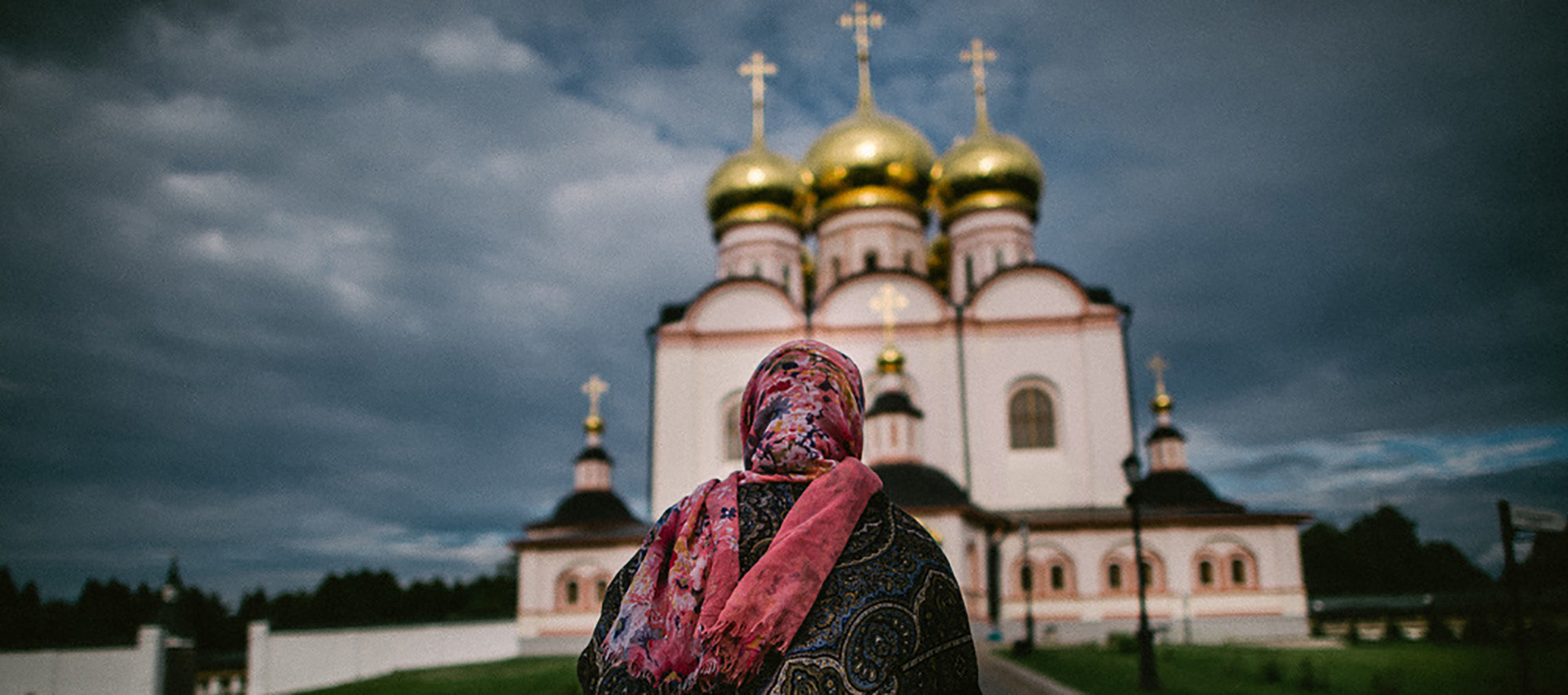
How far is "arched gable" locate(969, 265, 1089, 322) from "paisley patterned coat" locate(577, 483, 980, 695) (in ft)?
73.4

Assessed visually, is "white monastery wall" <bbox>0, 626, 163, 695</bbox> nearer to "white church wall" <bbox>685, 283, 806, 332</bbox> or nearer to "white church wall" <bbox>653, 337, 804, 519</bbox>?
"white church wall" <bbox>653, 337, 804, 519</bbox>

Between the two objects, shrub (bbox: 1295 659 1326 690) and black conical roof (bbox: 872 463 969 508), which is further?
black conical roof (bbox: 872 463 969 508)

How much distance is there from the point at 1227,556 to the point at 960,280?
952 centimetres

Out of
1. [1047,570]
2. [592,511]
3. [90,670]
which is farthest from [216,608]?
[1047,570]

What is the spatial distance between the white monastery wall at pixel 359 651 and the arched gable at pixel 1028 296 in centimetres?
1416

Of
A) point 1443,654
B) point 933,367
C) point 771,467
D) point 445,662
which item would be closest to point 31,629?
point 771,467

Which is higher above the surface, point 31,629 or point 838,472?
point 838,472

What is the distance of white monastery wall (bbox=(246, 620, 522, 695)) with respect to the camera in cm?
1473

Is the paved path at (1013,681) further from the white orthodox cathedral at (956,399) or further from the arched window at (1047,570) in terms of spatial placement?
the arched window at (1047,570)

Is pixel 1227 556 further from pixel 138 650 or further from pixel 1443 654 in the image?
pixel 138 650

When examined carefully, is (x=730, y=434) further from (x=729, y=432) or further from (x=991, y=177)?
(x=991, y=177)

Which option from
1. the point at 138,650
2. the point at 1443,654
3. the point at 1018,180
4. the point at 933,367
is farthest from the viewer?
the point at 1018,180

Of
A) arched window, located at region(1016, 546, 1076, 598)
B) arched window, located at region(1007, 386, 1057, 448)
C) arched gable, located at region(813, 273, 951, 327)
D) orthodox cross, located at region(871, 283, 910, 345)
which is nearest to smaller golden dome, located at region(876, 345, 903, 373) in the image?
orthodox cross, located at region(871, 283, 910, 345)

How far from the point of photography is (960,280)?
2633 centimetres
